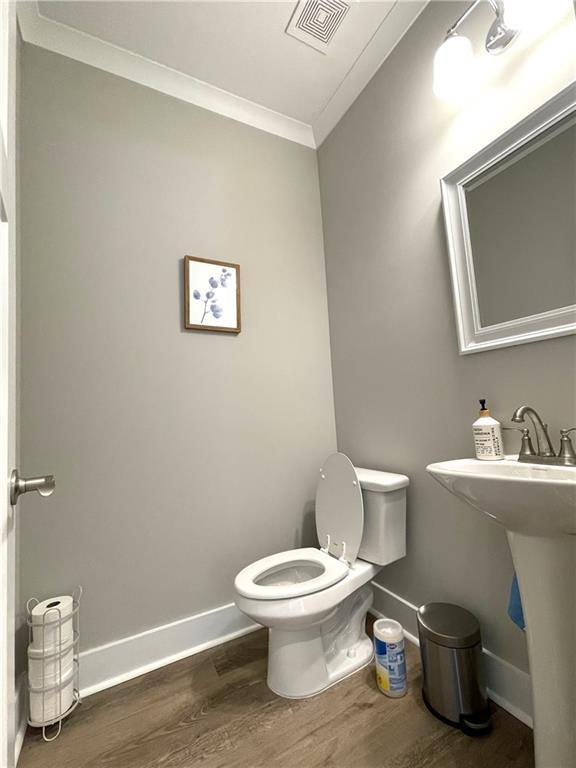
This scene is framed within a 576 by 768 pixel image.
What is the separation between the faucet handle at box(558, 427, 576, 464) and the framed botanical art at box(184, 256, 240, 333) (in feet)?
4.27

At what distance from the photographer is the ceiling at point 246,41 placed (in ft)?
4.54

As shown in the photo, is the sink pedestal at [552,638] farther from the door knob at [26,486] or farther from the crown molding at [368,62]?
the crown molding at [368,62]

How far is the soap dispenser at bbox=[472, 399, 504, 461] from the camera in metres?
1.03

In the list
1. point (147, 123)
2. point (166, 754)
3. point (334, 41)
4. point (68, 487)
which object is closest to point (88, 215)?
point (147, 123)

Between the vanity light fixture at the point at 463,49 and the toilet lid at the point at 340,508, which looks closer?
the vanity light fixture at the point at 463,49

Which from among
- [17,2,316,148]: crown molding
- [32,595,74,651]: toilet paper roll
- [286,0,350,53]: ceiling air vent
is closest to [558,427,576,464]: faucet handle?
[32,595,74,651]: toilet paper roll

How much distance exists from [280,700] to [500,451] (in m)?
1.13

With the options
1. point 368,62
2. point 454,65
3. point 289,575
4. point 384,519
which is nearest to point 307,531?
point 289,575

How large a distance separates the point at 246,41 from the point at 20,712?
2716mm

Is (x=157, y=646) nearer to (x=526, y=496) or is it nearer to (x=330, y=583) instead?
(x=330, y=583)

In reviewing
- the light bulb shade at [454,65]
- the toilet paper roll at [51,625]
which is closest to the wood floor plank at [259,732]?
the toilet paper roll at [51,625]

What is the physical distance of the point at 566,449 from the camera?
89cm

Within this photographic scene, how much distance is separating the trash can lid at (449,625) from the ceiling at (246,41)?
Result: 2301 mm

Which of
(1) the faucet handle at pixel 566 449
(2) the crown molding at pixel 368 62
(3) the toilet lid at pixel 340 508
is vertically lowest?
(3) the toilet lid at pixel 340 508
